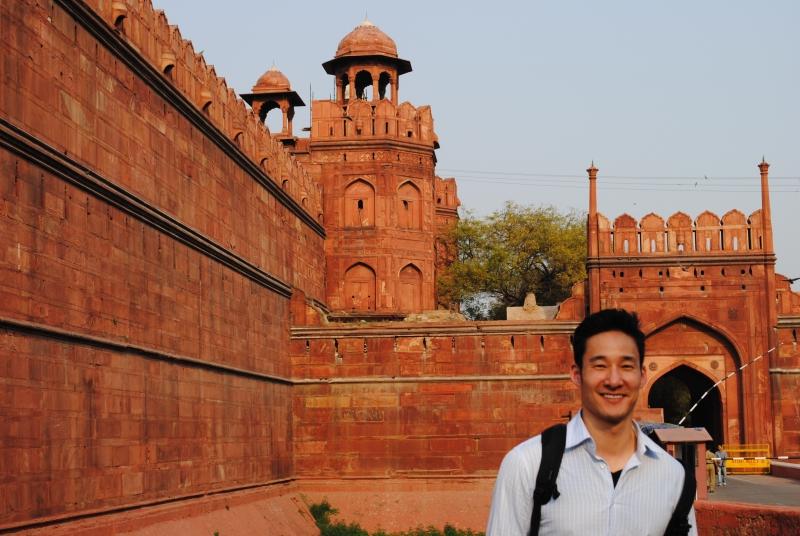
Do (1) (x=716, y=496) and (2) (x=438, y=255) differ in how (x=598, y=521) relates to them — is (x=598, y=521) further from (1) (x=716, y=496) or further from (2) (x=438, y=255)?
(2) (x=438, y=255)

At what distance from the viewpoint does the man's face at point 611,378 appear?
2945 millimetres

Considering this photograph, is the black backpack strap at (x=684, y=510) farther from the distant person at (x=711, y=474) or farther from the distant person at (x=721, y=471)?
the distant person at (x=721, y=471)

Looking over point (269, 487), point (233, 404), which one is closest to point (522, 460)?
point (233, 404)

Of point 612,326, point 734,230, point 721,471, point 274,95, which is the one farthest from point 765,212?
point 612,326

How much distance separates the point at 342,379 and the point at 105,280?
29.9ft

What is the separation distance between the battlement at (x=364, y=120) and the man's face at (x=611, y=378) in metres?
24.3

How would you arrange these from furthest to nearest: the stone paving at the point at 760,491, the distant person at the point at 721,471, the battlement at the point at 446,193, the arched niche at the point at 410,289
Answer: the battlement at the point at 446,193 → the arched niche at the point at 410,289 → the distant person at the point at 721,471 → the stone paving at the point at 760,491

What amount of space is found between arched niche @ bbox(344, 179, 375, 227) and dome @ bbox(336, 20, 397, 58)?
318 centimetres

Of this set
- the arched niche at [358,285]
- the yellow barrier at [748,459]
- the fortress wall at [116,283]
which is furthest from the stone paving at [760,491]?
the arched niche at [358,285]

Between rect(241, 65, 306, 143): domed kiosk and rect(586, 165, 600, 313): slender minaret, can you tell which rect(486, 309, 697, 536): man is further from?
rect(241, 65, 306, 143): domed kiosk

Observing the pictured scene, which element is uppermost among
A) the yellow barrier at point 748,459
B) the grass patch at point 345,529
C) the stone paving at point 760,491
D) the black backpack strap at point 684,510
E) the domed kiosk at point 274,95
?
the domed kiosk at point 274,95

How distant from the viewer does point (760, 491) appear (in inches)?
663

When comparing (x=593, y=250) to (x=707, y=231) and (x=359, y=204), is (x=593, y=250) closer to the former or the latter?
(x=707, y=231)

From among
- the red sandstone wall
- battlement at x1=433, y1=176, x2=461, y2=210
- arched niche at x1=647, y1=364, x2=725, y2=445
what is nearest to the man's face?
the red sandstone wall
